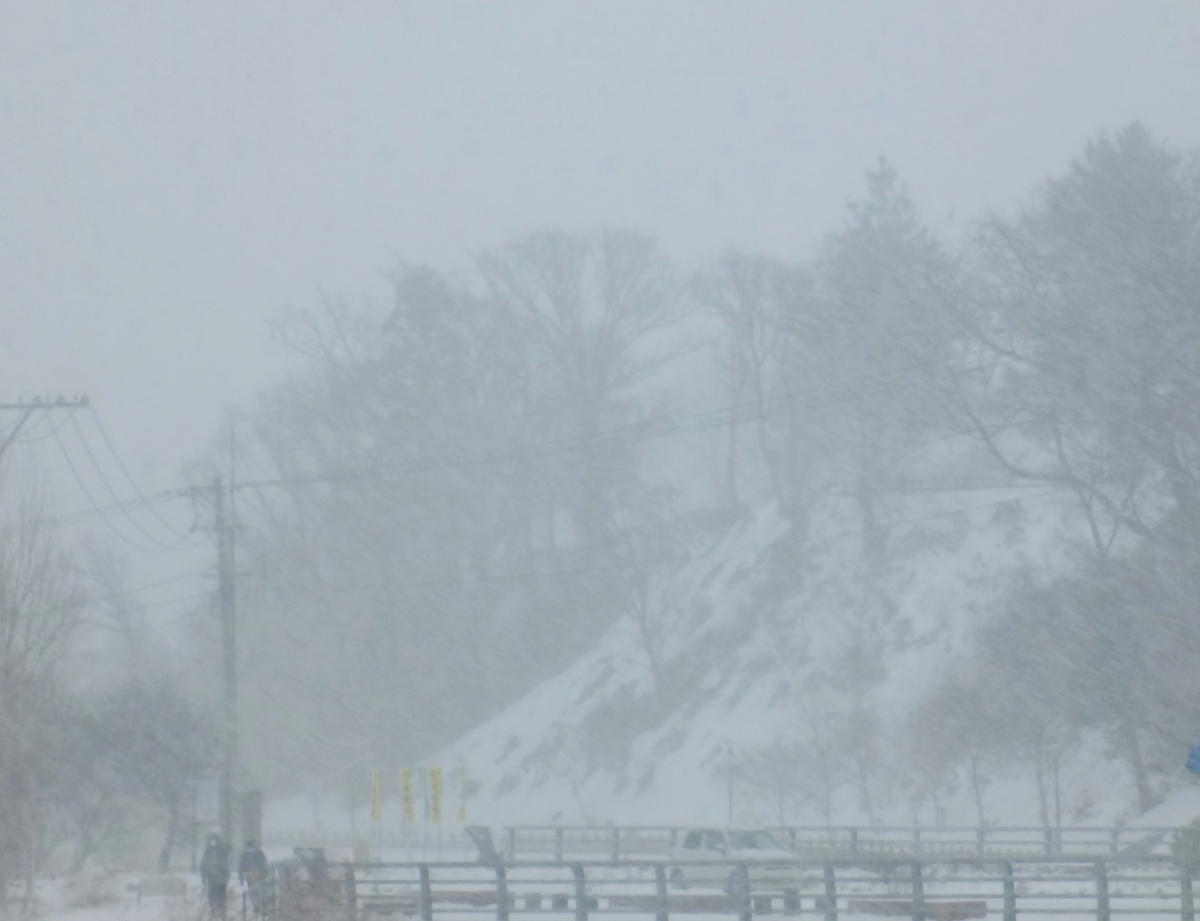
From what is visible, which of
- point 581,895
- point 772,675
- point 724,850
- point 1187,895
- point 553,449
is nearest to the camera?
point 1187,895

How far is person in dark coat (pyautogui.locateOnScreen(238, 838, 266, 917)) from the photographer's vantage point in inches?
781

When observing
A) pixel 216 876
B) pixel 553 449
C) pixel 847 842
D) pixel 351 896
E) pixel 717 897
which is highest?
pixel 553 449

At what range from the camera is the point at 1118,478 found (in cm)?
3438

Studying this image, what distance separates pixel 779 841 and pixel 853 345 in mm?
22462

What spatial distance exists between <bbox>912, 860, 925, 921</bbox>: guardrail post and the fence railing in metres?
3.30

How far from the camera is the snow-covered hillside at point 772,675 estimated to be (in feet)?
134

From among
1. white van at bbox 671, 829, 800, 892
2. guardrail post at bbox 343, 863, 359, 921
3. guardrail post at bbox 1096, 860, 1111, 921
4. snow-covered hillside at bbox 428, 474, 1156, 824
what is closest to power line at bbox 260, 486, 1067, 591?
snow-covered hillside at bbox 428, 474, 1156, 824

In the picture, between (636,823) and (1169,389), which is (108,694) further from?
(1169,389)

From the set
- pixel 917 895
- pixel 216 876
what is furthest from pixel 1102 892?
pixel 216 876

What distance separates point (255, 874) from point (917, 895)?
8.19 m

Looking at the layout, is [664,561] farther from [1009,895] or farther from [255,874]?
[1009,895]

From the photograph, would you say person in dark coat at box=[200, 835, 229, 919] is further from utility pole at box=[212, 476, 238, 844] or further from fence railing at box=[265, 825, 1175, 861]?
utility pole at box=[212, 476, 238, 844]

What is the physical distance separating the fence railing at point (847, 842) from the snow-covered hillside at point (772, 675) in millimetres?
1934

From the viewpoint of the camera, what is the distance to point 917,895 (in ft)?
63.0
